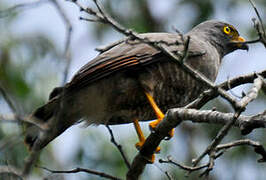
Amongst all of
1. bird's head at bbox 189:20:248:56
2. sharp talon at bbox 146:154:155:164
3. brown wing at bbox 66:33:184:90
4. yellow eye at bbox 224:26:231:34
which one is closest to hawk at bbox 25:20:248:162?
brown wing at bbox 66:33:184:90

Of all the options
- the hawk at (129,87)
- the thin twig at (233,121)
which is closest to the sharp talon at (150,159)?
the hawk at (129,87)

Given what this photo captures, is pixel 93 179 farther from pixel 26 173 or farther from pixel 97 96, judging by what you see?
pixel 26 173

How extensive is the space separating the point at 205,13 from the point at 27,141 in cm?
597

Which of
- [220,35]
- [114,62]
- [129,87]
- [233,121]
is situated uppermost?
[233,121]

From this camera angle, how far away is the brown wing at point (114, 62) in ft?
17.1

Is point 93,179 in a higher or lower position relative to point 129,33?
lower

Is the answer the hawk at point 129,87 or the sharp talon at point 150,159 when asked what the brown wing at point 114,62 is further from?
the sharp talon at point 150,159

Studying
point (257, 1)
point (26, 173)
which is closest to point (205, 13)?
point (257, 1)

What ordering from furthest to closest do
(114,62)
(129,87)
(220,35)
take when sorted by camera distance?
(220,35)
(129,87)
(114,62)

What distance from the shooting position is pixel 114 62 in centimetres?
529

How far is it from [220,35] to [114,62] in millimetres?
2152

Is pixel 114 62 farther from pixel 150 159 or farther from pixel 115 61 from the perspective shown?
pixel 150 159

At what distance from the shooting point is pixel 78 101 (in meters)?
5.48

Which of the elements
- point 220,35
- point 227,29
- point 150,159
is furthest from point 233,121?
point 227,29
